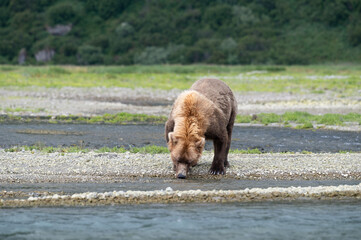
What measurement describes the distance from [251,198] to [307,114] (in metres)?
16.0

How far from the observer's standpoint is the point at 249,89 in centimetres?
4216

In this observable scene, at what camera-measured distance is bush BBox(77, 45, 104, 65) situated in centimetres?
8381

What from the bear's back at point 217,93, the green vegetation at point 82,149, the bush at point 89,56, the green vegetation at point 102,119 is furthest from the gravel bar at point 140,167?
the bush at point 89,56

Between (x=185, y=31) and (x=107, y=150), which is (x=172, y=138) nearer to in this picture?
(x=107, y=150)

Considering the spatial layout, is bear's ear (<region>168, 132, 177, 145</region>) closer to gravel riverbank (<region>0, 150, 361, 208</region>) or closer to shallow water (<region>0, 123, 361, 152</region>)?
gravel riverbank (<region>0, 150, 361, 208</region>)

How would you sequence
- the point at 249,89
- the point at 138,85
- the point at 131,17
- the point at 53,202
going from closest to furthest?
the point at 53,202 < the point at 249,89 < the point at 138,85 < the point at 131,17

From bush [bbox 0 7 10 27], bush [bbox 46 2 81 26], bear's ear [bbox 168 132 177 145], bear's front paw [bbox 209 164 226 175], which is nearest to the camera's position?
bear's ear [bbox 168 132 177 145]

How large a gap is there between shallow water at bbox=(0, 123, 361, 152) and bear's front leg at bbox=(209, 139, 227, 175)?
176 inches

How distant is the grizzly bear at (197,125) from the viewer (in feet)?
41.0

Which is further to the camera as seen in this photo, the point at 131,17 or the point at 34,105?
the point at 131,17

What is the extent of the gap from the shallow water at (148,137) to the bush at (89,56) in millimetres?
61138

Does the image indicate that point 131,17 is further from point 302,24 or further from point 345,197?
point 345,197

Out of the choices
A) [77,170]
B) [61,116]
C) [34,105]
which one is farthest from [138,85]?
[77,170]

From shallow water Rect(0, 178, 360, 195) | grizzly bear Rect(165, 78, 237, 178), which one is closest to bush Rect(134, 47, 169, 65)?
grizzly bear Rect(165, 78, 237, 178)
